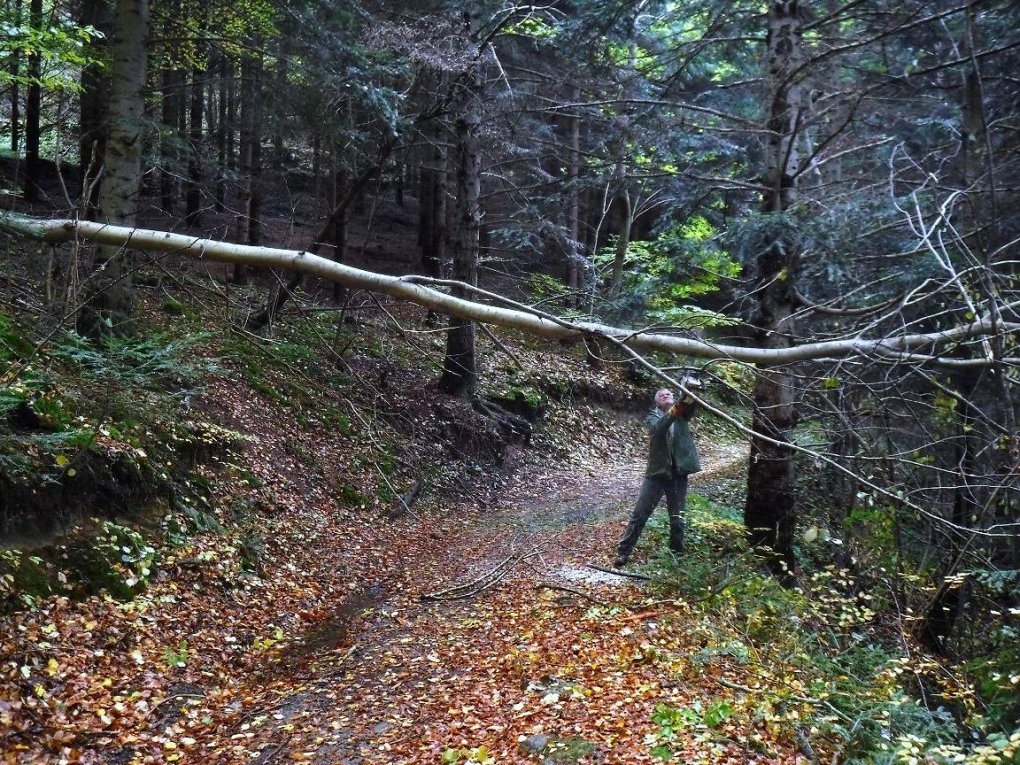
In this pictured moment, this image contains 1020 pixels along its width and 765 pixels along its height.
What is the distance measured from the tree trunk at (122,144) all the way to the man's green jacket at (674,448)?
681 cm

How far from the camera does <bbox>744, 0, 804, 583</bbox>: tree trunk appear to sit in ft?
27.3

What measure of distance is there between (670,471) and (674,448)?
0.26 meters

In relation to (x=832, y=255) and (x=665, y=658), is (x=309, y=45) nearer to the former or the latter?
(x=832, y=255)

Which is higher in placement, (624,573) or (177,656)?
(624,573)

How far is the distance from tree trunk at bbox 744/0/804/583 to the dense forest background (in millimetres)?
35

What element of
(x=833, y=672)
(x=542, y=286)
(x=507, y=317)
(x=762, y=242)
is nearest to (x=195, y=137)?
(x=542, y=286)

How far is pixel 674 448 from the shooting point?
7.91 m

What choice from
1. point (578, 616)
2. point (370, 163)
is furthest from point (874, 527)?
point (370, 163)

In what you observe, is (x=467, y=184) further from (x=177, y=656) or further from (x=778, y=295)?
(x=177, y=656)

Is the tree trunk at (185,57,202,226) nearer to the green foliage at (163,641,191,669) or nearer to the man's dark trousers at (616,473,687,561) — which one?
the green foliage at (163,641,191,669)

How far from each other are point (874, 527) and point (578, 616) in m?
4.80

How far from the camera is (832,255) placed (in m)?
7.73

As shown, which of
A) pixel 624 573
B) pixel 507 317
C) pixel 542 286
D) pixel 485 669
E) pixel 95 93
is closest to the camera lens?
pixel 507 317

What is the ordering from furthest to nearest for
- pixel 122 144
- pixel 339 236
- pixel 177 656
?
pixel 339 236, pixel 122 144, pixel 177 656
